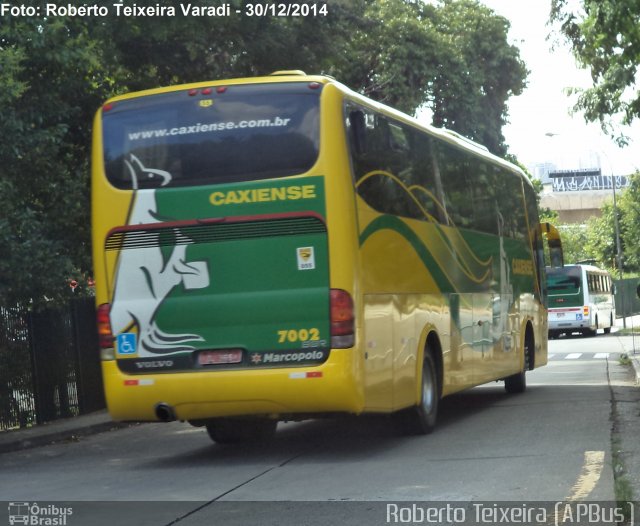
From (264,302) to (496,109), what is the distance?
33.3 metres

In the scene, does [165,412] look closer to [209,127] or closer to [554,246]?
[209,127]

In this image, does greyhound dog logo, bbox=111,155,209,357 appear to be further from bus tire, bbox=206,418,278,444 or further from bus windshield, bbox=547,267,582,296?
bus windshield, bbox=547,267,582,296

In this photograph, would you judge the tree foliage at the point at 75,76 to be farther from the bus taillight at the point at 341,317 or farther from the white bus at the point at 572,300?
the white bus at the point at 572,300

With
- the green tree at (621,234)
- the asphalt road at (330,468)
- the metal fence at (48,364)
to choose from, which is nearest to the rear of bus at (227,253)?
the asphalt road at (330,468)

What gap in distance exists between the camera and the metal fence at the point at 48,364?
1792 cm

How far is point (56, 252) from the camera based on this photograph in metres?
16.8

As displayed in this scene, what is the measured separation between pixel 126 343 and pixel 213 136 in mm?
2205

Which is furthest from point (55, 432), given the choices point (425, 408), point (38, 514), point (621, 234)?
point (621, 234)

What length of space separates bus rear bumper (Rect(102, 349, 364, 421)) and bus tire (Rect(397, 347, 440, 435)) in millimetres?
1995

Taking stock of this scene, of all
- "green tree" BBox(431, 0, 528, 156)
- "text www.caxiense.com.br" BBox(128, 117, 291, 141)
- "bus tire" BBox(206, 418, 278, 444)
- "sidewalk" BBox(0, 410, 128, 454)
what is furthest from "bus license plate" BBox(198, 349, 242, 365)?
"green tree" BBox(431, 0, 528, 156)

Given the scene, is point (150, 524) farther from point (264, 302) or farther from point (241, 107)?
point (241, 107)

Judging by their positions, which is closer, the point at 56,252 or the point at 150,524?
the point at 150,524

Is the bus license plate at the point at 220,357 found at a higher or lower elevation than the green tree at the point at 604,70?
lower

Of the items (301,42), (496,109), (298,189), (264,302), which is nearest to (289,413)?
(264,302)
